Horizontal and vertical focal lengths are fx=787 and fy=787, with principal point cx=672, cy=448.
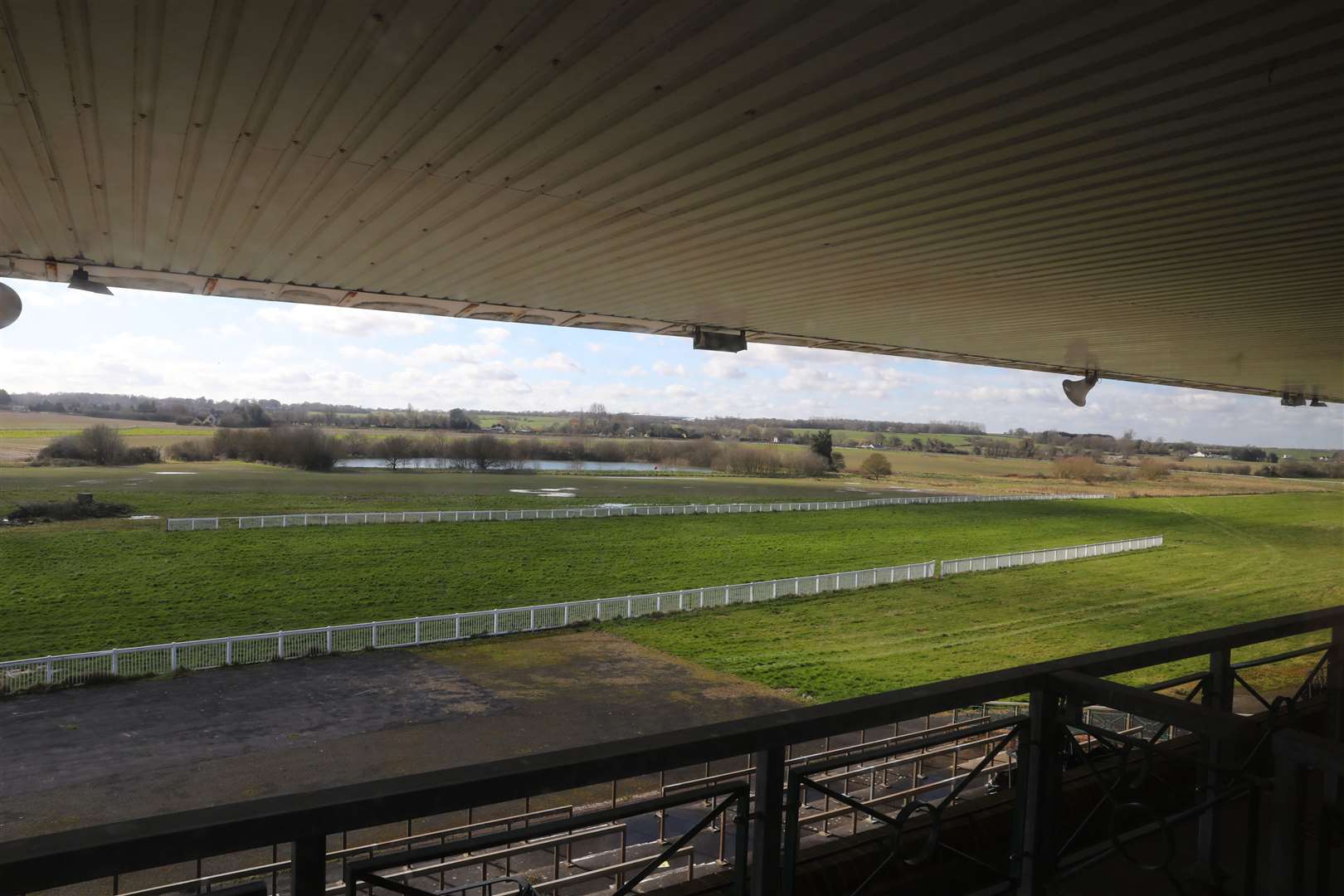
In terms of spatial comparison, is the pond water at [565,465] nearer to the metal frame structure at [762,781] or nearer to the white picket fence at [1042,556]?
the white picket fence at [1042,556]

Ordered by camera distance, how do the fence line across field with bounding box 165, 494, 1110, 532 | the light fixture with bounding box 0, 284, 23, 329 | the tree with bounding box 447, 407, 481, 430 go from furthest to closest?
the tree with bounding box 447, 407, 481, 430 < the fence line across field with bounding box 165, 494, 1110, 532 < the light fixture with bounding box 0, 284, 23, 329

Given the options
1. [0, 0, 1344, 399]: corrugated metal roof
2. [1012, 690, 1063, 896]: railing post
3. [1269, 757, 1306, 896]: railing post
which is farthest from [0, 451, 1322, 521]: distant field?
[1269, 757, 1306, 896]: railing post

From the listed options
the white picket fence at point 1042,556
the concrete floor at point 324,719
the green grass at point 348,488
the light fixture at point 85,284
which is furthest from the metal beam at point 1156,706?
the white picket fence at point 1042,556

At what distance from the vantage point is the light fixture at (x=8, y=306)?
3590mm

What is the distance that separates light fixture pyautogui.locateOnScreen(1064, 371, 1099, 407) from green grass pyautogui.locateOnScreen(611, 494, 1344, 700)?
2937 mm

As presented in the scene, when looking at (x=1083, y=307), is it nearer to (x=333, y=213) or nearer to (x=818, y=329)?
(x=818, y=329)

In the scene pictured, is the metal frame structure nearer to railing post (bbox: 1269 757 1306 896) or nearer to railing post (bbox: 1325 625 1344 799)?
railing post (bbox: 1269 757 1306 896)

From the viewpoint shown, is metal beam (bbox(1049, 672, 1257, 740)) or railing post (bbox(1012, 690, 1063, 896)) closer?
metal beam (bbox(1049, 672, 1257, 740))

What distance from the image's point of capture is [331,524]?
9.62 m

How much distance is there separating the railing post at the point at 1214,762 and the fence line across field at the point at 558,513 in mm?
8511

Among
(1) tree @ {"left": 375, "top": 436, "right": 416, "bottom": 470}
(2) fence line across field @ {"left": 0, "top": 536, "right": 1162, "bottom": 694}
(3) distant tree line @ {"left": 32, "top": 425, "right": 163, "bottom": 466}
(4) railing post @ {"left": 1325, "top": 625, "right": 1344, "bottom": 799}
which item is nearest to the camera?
(4) railing post @ {"left": 1325, "top": 625, "right": 1344, "bottom": 799}

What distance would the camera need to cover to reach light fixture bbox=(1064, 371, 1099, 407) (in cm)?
759

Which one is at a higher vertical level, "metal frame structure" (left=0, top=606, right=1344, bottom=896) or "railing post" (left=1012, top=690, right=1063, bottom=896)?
"metal frame structure" (left=0, top=606, right=1344, bottom=896)

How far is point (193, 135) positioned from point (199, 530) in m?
7.34
